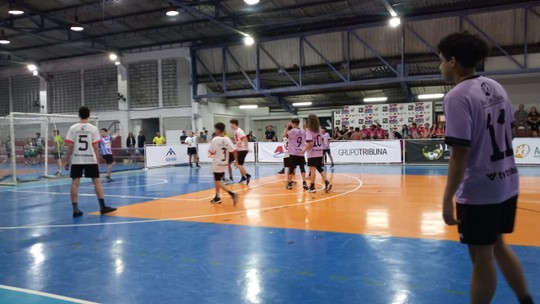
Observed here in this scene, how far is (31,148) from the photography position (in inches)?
736

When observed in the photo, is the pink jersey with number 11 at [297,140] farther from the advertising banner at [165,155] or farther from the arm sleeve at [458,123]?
the advertising banner at [165,155]

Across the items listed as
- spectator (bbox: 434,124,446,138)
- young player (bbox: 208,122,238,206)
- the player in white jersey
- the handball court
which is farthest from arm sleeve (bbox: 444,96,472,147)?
spectator (bbox: 434,124,446,138)

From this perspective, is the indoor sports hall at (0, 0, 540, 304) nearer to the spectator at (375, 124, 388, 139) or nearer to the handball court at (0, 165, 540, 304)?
the handball court at (0, 165, 540, 304)

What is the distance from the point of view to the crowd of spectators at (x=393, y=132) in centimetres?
1961

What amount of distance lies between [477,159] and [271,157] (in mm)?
19529

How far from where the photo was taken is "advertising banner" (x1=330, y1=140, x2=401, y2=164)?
19172 millimetres

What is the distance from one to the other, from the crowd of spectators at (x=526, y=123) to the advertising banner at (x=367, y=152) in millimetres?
5277

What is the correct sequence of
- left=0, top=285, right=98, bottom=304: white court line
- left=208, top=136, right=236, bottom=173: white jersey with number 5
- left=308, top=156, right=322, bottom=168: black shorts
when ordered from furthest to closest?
left=308, top=156, right=322, bottom=168: black shorts → left=208, top=136, right=236, bottom=173: white jersey with number 5 → left=0, top=285, right=98, bottom=304: white court line

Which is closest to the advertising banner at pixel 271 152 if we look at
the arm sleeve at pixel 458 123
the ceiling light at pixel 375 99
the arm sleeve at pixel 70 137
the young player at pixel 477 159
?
the ceiling light at pixel 375 99

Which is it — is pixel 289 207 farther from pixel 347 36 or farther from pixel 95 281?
pixel 347 36

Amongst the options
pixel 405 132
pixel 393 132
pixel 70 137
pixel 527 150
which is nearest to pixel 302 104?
pixel 393 132

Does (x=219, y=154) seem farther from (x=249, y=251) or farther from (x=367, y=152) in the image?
(x=367, y=152)

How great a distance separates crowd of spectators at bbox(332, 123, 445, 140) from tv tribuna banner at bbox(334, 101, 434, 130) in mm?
581

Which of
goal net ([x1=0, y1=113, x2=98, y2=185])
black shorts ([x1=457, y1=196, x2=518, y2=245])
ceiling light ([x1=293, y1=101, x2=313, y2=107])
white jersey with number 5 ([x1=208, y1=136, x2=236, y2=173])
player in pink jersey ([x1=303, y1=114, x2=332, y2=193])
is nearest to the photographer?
black shorts ([x1=457, y1=196, x2=518, y2=245])
